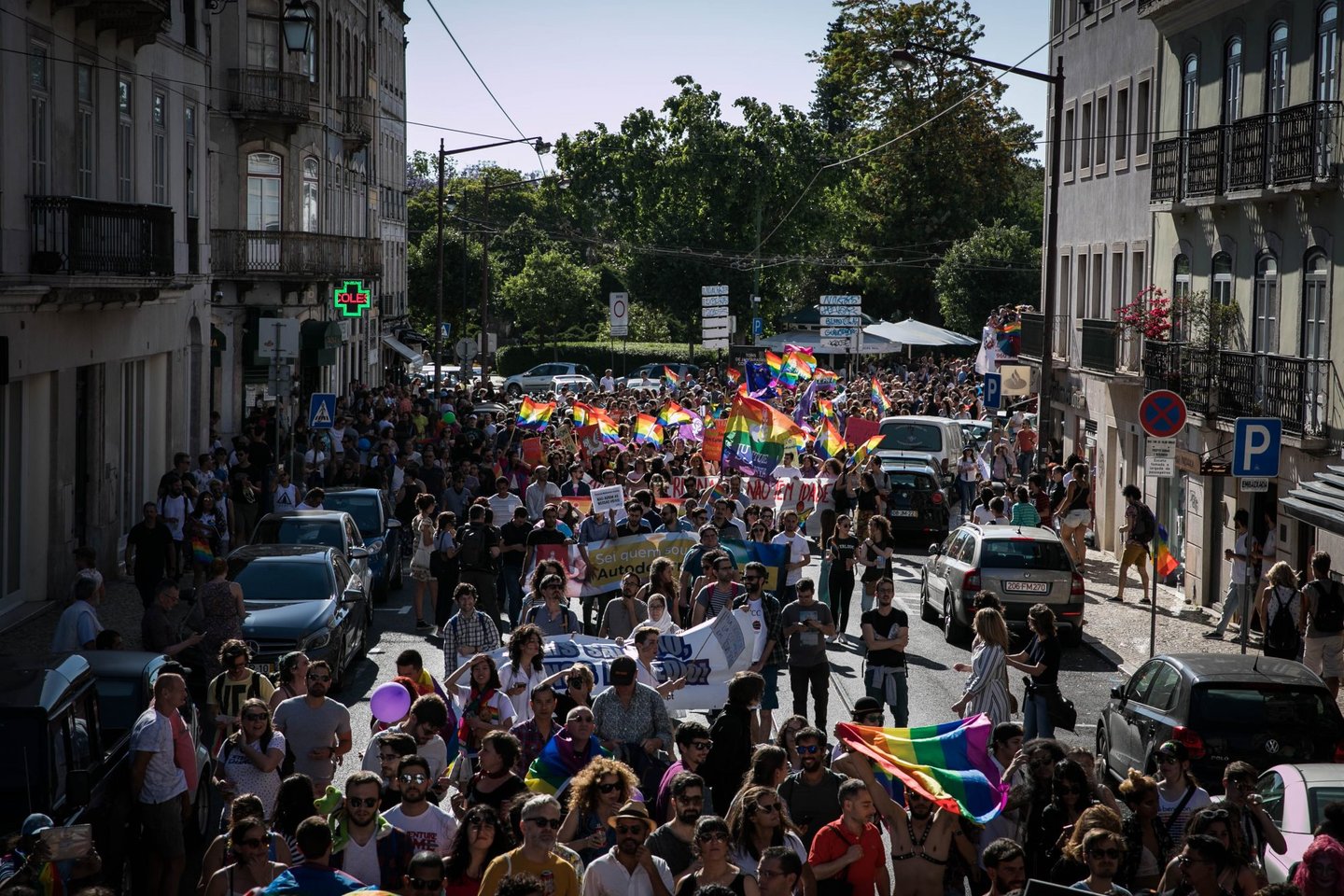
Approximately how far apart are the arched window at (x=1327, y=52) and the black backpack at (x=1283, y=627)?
6987 mm

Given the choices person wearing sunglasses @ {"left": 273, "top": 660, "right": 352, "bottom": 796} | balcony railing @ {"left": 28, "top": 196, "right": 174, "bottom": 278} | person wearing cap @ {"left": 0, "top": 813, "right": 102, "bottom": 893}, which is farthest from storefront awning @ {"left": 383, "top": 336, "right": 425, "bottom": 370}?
person wearing cap @ {"left": 0, "top": 813, "right": 102, "bottom": 893}

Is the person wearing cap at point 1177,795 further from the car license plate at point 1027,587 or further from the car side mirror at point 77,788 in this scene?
the car license plate at point 1027,587

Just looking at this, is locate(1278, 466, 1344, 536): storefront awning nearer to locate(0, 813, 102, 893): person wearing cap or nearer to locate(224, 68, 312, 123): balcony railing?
locate(0, 813, 102, 893): person wearing cap

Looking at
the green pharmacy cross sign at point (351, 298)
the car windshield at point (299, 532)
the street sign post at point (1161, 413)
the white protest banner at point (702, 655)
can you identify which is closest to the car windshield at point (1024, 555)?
the street sign post at point (1161, 413)

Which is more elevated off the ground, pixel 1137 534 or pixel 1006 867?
pixel 1006 867

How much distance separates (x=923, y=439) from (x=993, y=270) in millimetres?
35576

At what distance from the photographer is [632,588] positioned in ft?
53.2

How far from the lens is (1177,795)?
33.4 ft

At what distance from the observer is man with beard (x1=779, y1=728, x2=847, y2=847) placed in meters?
9.80

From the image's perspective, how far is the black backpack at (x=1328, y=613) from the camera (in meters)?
17.8

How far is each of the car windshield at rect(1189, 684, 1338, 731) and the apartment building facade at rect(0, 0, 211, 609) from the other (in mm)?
14011

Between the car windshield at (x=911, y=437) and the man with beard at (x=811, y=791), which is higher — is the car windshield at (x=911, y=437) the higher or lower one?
the higher one

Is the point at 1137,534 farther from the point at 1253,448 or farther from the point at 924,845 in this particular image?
the point at 924,845

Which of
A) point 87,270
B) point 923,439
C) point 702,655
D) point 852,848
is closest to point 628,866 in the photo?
point 852,848
